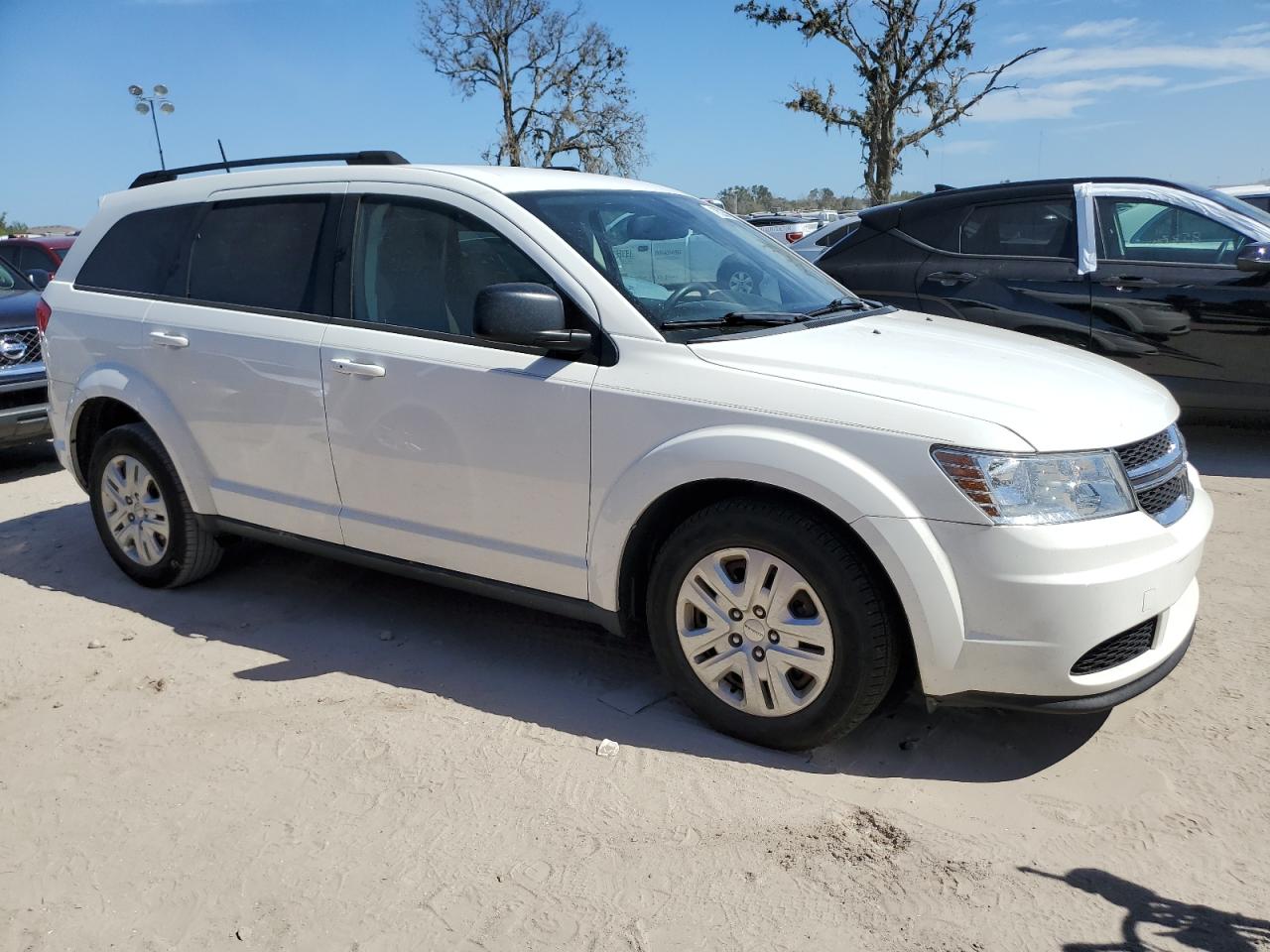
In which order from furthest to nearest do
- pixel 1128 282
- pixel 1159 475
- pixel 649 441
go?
pixel 1128 282 → pixel 649 441 → pixel 1159 475

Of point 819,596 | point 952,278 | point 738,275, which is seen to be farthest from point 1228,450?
point 819,596

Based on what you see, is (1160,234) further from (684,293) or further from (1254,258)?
(684,293)

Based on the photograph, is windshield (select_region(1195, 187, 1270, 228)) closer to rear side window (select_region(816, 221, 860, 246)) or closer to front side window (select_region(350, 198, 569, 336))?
rear side window (select_region(816, 221, 860, 246))

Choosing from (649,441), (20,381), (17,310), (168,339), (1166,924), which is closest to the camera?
(1166,924)

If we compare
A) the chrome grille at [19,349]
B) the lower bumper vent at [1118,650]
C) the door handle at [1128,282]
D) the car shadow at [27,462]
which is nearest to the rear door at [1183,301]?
→ the door handle at [1128,282]

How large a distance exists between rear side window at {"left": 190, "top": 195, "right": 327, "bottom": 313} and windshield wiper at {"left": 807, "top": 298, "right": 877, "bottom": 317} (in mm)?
1960

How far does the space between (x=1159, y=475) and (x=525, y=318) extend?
A: 1.99m

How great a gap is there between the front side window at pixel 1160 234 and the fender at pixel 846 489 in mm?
4680

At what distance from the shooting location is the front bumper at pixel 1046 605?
2.90 m

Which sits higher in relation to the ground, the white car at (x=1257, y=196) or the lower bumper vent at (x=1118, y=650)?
the white car at (x=1257, y=196)

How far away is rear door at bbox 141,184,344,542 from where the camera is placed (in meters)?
4.21

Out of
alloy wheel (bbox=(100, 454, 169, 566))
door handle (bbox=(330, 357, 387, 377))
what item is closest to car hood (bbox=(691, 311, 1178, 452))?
door handle (bbox=(330, 357, 387, 377))

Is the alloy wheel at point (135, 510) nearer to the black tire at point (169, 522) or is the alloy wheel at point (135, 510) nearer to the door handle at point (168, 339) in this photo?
the black tire at point (169, 522)

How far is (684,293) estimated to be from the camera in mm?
3738
